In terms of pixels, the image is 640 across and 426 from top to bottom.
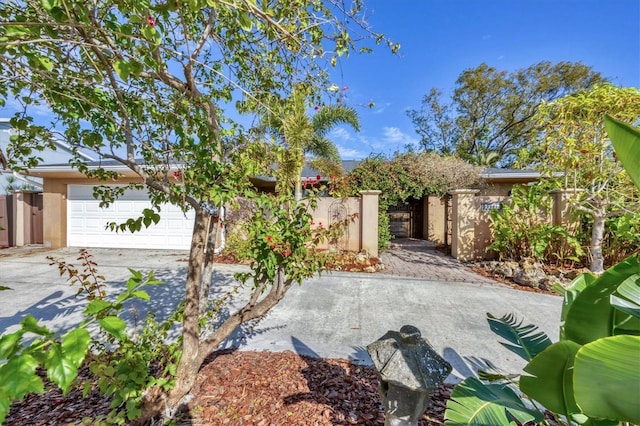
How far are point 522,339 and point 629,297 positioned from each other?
3.03ft

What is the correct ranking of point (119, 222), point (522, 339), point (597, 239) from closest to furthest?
point (522, 339)
point (597, 239)
point (119, 222)

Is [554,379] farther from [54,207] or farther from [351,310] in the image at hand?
[54,207]

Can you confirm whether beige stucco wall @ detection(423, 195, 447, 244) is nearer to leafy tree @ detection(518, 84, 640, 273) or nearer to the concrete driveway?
leafy tree @ detection(518, 84, 640, 273)

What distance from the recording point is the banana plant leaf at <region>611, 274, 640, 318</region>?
1.00m

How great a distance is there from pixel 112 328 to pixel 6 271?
29.9 ft

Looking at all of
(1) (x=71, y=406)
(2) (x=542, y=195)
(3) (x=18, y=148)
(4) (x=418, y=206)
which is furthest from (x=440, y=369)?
(4) (x=418, y=206)

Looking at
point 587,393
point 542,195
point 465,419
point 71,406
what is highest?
point 542,195

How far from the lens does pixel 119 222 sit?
9914mm

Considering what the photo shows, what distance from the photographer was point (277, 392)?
2418mm

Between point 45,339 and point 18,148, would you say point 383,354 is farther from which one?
point 18,148

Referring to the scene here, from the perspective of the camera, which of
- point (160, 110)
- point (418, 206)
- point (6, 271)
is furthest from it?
point (418, 206)

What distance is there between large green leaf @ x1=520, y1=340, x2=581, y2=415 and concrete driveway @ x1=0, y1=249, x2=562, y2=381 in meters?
1.80

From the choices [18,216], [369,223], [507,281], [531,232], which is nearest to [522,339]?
[507,281]

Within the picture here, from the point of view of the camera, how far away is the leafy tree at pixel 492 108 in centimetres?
1659
